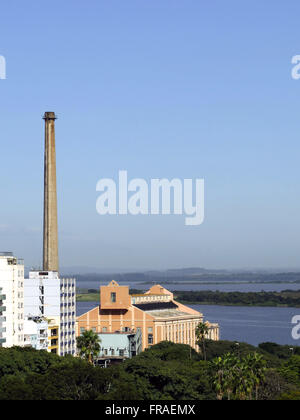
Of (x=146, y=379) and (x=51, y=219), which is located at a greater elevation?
(x=51, y=219)

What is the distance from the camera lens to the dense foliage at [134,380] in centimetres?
8219

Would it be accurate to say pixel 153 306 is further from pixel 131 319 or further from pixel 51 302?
pixel 51 302

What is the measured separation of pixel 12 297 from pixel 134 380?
168 ft

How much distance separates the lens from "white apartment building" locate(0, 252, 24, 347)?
13800 centimetres

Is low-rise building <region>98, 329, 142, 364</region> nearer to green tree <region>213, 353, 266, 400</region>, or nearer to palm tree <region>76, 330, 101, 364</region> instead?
palm tree <region>76, 330, 101, 364</region>

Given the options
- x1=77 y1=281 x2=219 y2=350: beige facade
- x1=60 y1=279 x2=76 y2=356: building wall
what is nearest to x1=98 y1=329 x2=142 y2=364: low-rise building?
x1=60 y1=279 x2=76 y2=356: building wall

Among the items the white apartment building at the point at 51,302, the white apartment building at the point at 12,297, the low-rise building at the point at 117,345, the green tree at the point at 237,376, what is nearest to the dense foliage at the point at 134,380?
the green tree at the point at 237,376

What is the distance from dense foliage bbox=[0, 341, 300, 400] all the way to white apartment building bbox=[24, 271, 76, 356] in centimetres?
4432

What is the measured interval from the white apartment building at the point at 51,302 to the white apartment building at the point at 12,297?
11.6 meters

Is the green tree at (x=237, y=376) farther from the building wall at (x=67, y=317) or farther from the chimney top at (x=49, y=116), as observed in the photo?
the chimney top at (x=49, y=116)
